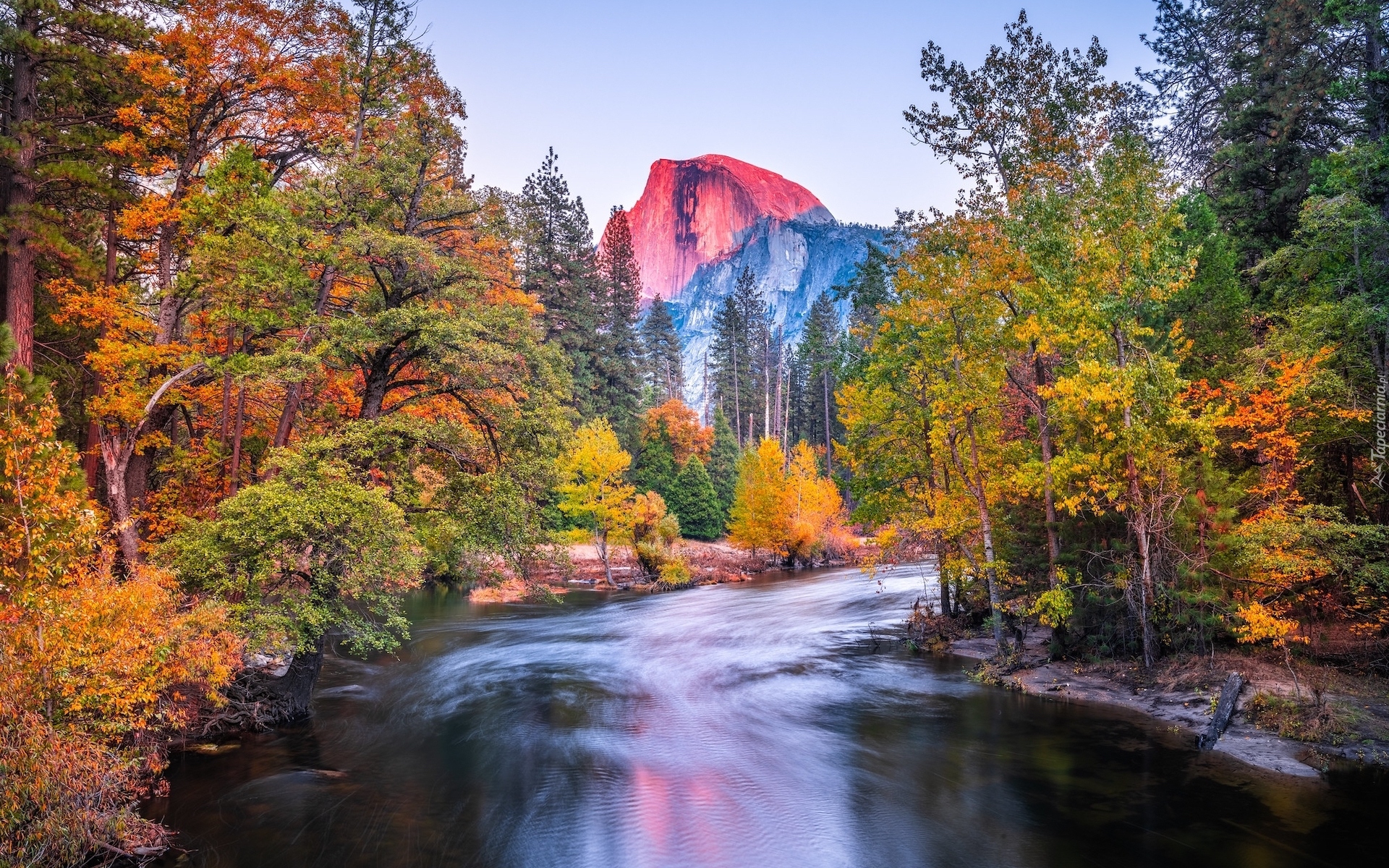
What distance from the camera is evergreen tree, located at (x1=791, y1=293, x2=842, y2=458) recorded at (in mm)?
66125

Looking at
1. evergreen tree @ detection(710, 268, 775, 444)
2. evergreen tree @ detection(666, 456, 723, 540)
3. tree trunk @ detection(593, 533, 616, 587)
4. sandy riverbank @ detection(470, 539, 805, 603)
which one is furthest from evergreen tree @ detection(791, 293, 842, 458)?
tree trunk @ detection(593, 533, 616, 587)

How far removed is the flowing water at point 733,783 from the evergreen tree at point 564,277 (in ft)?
98.1

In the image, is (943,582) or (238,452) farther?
(943,582)

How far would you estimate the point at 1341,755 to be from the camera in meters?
11.2

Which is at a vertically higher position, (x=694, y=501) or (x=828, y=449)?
(x=828, y=449)

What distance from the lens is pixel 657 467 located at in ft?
166

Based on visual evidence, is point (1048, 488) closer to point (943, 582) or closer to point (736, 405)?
point (943, 582)

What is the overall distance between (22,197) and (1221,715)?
80.9 ft

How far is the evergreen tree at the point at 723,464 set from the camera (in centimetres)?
5459

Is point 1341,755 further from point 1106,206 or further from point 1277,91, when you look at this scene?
point 1277,91

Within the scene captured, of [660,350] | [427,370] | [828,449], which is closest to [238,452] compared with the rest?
[427,370]

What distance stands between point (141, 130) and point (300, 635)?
449 inches

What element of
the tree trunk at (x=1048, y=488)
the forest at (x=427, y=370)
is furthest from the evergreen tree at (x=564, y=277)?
the tree trunk at (x=1048, y=488)

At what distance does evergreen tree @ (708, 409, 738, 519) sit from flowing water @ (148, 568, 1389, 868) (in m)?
34.7
